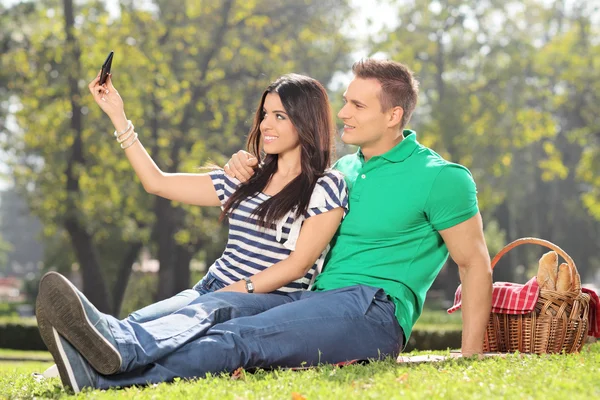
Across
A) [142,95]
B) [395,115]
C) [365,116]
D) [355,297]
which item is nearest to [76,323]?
[355,297]

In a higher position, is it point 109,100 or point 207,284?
point 109,100

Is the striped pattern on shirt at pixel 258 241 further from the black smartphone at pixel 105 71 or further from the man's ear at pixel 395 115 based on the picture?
the black smartphone at pixel 105 71

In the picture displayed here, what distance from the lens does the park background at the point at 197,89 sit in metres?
20.0

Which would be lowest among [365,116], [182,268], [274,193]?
[182,268]

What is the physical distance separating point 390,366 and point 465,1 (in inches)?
918

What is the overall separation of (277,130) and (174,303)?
1264 millimetres

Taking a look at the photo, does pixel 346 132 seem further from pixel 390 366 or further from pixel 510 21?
pixel 510 21

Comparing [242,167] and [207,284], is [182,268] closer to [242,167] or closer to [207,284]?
[242,167]

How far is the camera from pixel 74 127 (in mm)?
20078

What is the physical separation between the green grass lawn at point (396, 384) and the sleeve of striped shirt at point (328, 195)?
977 millimetres

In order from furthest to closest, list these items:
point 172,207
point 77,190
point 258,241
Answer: point 172,207
point 77,190
point 258,241

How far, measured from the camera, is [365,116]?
16.7ft

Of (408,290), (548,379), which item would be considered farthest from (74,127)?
(548,379)

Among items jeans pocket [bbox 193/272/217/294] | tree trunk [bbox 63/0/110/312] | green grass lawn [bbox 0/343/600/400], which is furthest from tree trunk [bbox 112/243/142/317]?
green grass lawn [bbox 0/343/600/400]
